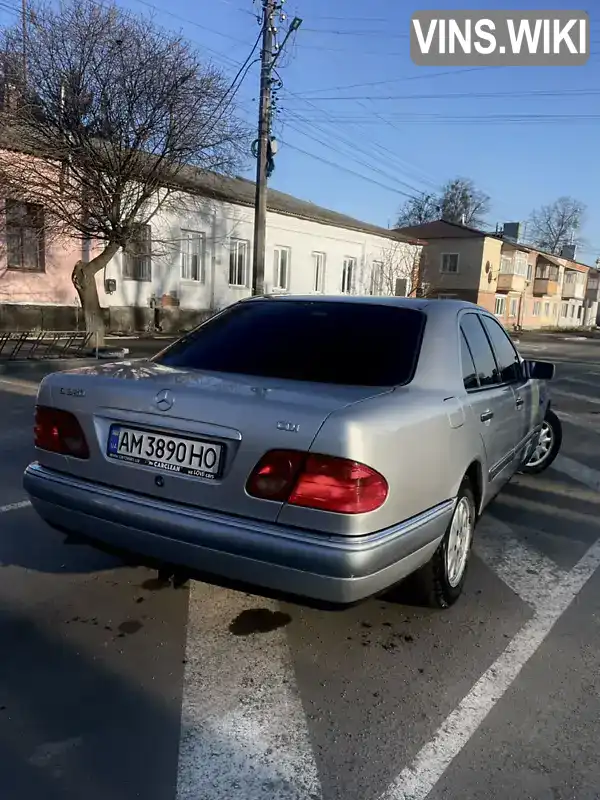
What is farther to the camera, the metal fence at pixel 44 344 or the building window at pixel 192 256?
the building window at pixel 192 256

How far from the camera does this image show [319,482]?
228 cm

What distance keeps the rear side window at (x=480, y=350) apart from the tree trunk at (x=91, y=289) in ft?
39.7

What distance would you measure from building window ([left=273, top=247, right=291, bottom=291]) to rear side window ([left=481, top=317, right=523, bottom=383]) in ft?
74.7

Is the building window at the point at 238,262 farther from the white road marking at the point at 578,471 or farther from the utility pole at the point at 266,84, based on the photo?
the white road marking at the point at 578,471

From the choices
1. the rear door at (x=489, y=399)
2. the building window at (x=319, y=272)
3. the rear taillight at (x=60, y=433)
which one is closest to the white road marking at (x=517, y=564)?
the rear door at (x=489, y=399)

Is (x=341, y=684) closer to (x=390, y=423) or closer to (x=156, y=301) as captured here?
(x=390, y=423)

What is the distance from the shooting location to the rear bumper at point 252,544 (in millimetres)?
2275

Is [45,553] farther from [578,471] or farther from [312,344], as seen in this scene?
[578,471]

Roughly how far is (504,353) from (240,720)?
10.2 feet

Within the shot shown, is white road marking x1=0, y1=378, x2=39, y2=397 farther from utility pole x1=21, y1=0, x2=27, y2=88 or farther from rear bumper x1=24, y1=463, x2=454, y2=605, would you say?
rear bumper x1=24, y1=463, x2=454, y2=605

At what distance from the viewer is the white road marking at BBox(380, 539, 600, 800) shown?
2.02 meters

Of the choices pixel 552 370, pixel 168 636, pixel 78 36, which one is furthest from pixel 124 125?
pixel 168 636

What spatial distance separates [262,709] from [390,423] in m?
1.25

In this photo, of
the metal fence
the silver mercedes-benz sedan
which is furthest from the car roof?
the metal fence
